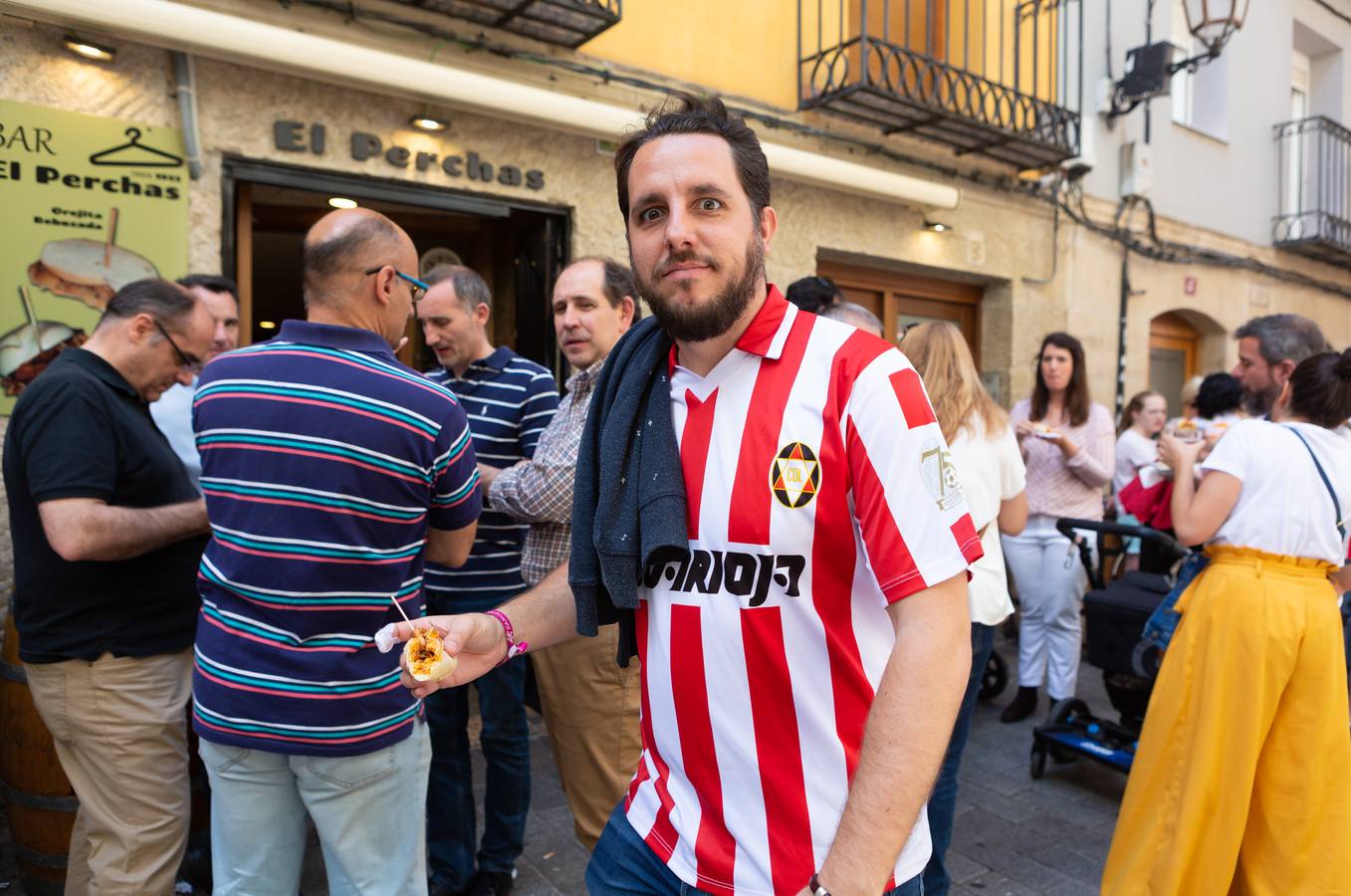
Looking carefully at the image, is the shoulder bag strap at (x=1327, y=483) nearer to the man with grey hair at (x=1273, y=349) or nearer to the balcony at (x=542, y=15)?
the man with grey hair at (x=1273, y=349)

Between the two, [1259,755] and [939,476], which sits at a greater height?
[939,476]

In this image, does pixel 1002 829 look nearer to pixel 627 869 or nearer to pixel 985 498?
pixel 985 498

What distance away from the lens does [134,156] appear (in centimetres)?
421

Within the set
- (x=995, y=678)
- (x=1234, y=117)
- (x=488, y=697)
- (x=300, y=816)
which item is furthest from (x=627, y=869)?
(x=1234, y=117)

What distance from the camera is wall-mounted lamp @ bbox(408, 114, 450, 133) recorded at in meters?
4.94

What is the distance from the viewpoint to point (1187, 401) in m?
7.86

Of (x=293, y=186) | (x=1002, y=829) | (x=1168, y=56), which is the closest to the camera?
(x=1002, y=829)

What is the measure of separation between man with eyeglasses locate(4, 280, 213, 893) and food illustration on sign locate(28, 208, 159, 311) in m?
1.52

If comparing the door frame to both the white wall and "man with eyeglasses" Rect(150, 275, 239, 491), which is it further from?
the white wall

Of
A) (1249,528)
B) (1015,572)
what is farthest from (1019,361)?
(1249,528)

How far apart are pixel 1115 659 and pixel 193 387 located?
4297 mm

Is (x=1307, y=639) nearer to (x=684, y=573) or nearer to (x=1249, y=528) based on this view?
(x=1249, y=528)

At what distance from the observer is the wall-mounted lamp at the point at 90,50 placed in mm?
4004

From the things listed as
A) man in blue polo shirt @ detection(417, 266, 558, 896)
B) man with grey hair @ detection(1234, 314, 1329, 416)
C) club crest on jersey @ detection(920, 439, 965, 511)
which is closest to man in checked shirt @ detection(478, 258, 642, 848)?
man in blue polo shirt @ detection(417, 266, 558, 896)
